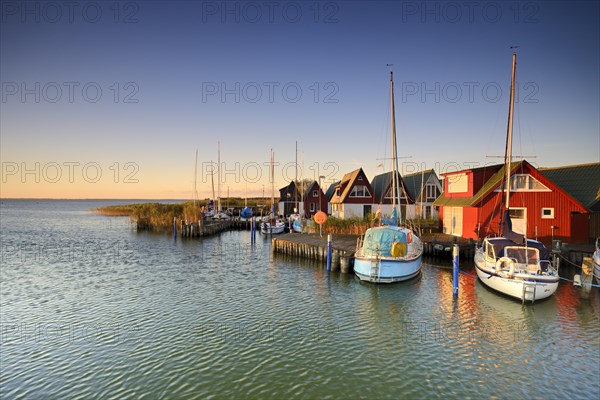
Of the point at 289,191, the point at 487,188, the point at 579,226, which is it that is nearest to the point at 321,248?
the point at 487,188

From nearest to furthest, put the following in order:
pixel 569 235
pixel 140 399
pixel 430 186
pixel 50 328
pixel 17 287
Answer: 1. pixel 140 399
2. pixel 50 328
3. pixel 17 287
4. pixel 569 235
5. pixel 430 186

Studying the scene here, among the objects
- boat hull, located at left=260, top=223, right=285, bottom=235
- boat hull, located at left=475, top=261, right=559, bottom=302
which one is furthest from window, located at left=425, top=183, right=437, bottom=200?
boat hull, located at left=475, top=261, right=559, bottom=302

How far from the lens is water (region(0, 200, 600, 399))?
10508mm

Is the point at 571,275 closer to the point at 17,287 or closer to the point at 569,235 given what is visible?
the point at 569,235

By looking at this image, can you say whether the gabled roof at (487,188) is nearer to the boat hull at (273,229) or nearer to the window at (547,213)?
the window at (547,213)

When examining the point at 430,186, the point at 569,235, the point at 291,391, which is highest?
the point at 430,186

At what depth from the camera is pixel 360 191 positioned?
52375mm

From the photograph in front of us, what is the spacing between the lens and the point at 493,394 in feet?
32.6

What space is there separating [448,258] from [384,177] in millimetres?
27553

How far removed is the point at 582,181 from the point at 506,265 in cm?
2140

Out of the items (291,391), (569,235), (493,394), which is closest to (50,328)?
(291,391)

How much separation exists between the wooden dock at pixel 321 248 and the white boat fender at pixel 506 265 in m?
9.36

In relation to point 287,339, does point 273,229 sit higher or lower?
higher

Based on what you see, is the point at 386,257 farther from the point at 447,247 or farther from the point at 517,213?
the point at 517,213
